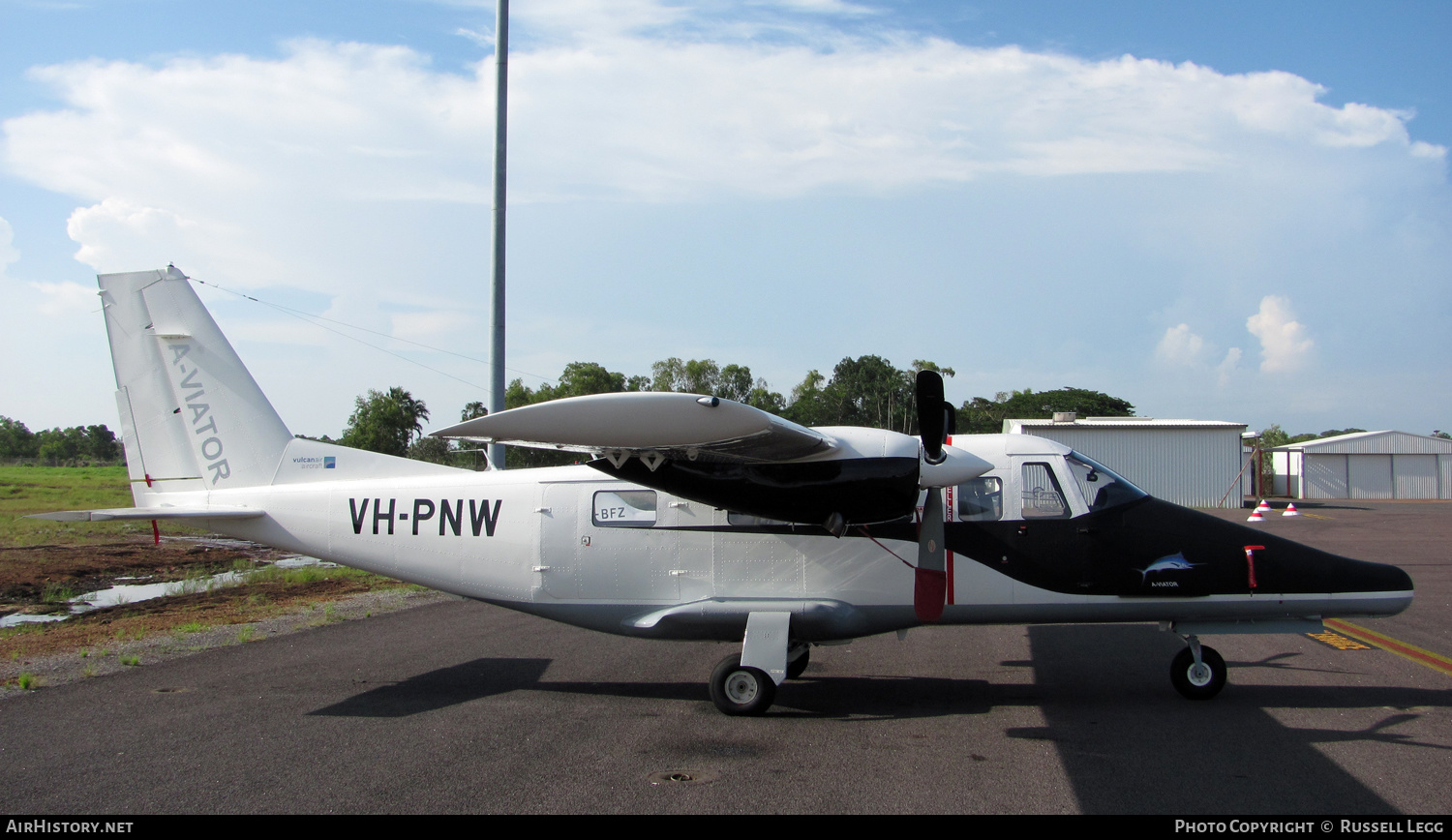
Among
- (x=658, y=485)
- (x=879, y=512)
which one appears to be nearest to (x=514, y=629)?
(x=658, y=485)

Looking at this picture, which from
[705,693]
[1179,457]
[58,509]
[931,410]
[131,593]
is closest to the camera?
[931,410]

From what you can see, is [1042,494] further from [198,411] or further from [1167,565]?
[198,411]

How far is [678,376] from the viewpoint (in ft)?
162

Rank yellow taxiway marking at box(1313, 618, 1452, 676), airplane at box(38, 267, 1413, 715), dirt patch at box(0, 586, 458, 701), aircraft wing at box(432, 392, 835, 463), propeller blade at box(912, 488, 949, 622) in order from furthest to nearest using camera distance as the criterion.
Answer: yellow taxiway marking at box(1313, 618, 1452, 676) → dirt patch at box(0, 586, 458, 701) → propeller blade at box(912, 488, 949, 622) → airplane at box(38, 267, 1413, 715) → aircraft wing at box(432, 392, 835, 463)

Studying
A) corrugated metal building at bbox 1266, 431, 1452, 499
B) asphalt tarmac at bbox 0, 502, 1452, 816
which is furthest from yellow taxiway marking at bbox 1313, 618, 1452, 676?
corrugated metal building at bbox 1266, 431, 1452, 499

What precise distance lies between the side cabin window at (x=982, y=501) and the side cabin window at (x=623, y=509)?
2882 millimetres

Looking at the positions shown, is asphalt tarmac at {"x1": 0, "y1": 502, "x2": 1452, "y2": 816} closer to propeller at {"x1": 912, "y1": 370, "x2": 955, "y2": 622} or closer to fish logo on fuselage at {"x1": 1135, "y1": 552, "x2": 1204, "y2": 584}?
propeller at {"x1": 912, "y1": 370, "x2": 955, "y2": 622}

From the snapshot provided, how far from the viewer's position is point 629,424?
5715 millimetres

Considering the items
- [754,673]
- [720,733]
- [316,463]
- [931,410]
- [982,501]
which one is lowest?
[720,733]

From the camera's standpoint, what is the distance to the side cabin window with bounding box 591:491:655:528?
8109 millimetres

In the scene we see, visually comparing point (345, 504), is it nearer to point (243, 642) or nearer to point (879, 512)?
point (243, 642)

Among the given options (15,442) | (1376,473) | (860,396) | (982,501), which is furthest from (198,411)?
(15,442)

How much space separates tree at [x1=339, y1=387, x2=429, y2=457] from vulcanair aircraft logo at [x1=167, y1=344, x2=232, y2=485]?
111 ft

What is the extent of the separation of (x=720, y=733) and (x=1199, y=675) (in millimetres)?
4307
